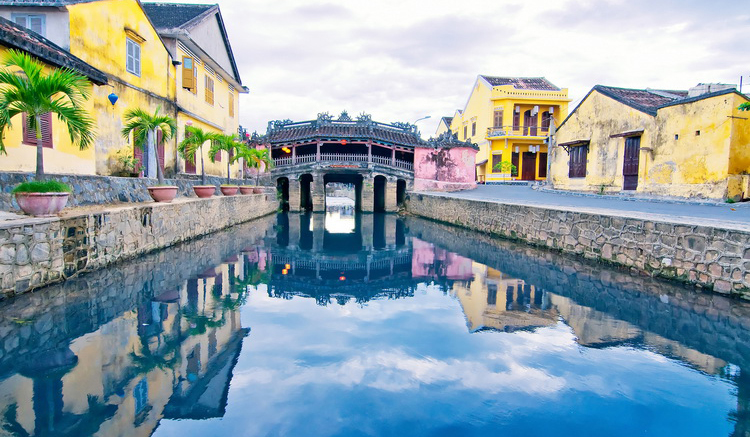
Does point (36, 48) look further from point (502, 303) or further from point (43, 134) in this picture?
point (502, 303)

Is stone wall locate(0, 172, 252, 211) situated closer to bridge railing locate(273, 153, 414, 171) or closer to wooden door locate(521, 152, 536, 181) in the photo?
bridge railing locate(273, 153, 414, 171)

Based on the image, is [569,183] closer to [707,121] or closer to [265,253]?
[707,121]

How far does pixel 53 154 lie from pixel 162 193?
237 cm

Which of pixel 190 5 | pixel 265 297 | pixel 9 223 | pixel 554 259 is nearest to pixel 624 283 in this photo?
pixel 554 259

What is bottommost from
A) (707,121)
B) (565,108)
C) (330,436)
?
(330,436)

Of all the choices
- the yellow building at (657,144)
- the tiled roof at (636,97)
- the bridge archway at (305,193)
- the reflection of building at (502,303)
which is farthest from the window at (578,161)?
the bridge archway at (305,193)

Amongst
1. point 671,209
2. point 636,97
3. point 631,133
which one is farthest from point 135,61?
point 636,97

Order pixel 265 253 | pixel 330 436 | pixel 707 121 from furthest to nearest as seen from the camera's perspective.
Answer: pixel 707 121 < pixel 265 253 < pixel 330 436

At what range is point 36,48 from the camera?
27.8 feet

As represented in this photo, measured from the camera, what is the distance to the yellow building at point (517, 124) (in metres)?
31.9

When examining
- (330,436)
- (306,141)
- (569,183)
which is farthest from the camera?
(306,141)

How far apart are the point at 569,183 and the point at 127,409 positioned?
23.6 m

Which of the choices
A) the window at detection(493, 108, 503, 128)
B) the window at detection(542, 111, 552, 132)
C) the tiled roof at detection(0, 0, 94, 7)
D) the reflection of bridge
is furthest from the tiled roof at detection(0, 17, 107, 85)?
the window at detection(542, 111, 552, 132)

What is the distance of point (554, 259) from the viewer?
10.3 metres
